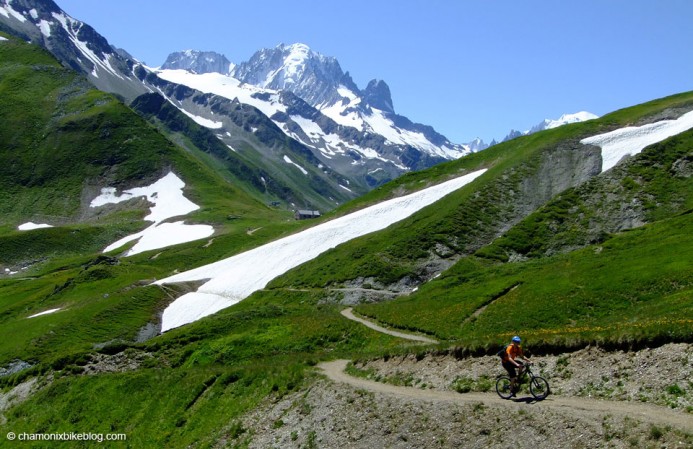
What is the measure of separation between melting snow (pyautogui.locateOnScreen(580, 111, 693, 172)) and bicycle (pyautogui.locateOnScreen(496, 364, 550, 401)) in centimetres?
6708

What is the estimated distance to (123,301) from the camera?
81812 millimetres

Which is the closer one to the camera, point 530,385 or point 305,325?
point 530,385

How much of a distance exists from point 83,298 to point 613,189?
264 ft

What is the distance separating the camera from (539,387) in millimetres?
22141

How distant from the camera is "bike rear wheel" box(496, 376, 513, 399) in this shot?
74.8ft

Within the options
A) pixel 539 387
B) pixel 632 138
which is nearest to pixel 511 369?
pixel 539 387

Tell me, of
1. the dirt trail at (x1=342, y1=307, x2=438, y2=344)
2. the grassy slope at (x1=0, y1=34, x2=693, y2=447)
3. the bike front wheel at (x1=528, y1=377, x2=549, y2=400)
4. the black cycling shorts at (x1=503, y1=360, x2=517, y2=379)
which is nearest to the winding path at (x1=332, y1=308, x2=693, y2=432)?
the bike front wheel at (x1=528, y1=377, x2=549, y2=400)

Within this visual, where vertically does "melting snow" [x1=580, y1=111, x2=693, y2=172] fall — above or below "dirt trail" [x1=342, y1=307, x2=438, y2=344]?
above

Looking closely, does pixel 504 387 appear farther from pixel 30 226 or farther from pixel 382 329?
pixel 30 226

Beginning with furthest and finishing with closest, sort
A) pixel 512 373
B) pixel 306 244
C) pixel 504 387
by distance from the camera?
1. pixel 306 244
2. pixel 504 387
3. pixel 512 373

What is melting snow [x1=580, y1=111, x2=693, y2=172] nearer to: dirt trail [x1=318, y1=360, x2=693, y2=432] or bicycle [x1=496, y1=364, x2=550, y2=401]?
dirt trail [x1=318, y1=360, x2=693, y2=432]

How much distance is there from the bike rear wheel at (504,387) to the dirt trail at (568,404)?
0.27 meters

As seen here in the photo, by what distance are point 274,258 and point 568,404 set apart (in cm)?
7599

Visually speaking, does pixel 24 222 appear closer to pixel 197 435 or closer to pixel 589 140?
pixel 589 140
